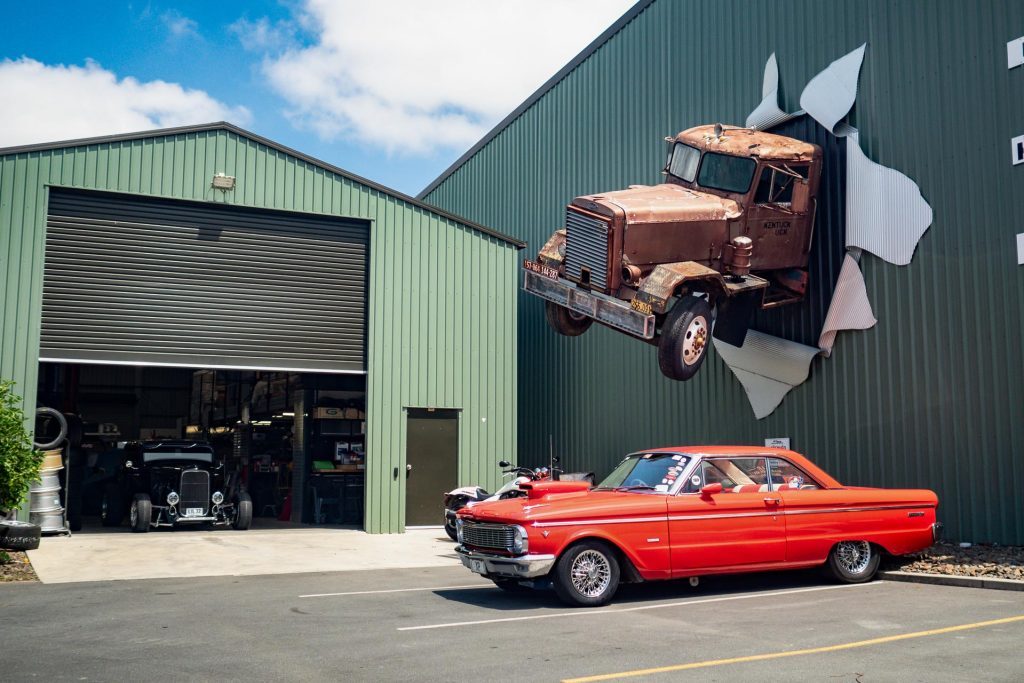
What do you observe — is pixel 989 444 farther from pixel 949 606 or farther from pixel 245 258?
pixel 245 258

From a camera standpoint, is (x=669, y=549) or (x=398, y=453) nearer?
(x=669, y=549)

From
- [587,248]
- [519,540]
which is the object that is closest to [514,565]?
[519,540]

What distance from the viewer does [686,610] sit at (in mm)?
8961

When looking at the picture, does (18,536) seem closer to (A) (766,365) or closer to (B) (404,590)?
(B) (404,590)

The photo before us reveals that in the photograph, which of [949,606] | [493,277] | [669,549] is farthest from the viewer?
[493,277]

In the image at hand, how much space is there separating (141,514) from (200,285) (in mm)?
4443

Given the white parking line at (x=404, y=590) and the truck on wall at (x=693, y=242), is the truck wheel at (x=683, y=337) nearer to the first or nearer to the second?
the truck on wall at (x=693, y=242)

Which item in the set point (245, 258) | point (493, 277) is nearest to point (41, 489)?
point (245, 258)

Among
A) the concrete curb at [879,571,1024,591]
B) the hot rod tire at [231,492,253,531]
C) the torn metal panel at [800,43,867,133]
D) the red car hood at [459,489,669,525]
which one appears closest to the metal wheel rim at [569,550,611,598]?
the red car hood at [459,489,669,525]

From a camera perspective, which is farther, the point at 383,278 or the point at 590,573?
the point at 383,278

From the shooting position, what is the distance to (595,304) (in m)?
15.2

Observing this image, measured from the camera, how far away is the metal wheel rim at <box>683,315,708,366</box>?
14.4 meters

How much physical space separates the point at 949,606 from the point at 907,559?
2688 millimetres

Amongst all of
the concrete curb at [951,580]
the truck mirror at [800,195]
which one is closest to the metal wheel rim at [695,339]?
the truck mirror at [800,195]
